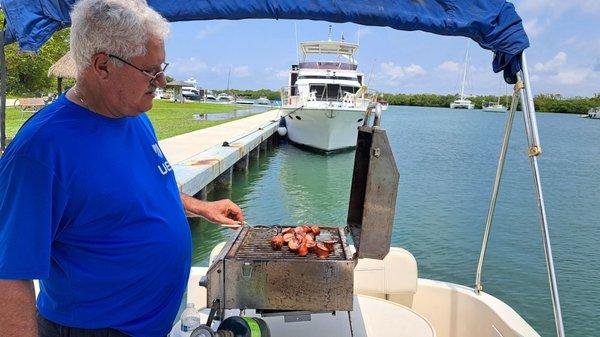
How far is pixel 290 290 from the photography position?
2.52 meters

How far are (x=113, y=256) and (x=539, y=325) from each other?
7664 millimetres

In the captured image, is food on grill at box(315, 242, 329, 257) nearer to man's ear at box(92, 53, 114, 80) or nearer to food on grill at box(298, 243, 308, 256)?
food on grill at box(298, 243, 308, 256)

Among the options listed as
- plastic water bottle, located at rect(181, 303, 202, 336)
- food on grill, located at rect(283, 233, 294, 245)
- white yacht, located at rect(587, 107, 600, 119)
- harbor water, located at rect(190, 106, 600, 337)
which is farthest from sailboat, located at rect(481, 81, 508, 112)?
plastic water bottle, located at rect(181, 303, 202, 336)

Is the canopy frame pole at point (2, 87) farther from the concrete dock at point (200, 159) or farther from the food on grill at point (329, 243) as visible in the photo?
the concrete dock at point (200, 159)

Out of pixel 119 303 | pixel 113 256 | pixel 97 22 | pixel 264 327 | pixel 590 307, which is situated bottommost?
pixel 590 307

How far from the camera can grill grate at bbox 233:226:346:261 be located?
2.63m

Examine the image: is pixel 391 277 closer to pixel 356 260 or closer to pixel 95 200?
pixel 356 260

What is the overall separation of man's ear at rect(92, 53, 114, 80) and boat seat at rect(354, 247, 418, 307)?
282 cm

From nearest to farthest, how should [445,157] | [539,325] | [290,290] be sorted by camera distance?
[290,290]
[539,325]
[445,157]

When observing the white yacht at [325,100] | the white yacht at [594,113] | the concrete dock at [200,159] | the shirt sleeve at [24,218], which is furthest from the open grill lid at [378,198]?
the white yacht at [594,113]

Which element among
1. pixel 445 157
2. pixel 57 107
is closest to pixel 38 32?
pixel 57 107

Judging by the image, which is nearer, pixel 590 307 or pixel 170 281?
pixel 170 281

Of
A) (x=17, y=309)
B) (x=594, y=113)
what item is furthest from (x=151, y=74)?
(x=594, y=113)

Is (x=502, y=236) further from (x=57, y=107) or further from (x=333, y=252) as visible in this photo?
(x=57, y=107)
